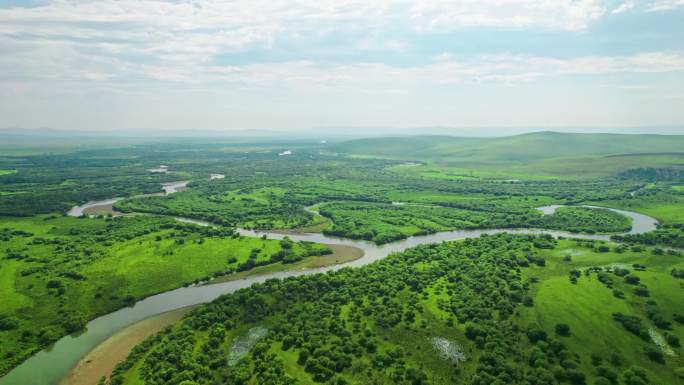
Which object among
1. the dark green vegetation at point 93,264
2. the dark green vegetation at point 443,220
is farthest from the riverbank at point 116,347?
the dark green vegetation at point 443,220

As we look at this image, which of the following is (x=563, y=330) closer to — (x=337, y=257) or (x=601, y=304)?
(x=601, y=304)

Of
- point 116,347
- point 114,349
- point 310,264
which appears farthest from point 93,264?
point 310,264

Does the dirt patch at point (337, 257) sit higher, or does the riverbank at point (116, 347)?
the dirt patch at point (337, 257)

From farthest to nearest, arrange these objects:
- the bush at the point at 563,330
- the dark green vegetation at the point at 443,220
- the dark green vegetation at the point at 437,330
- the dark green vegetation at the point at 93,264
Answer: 1. the dark green vegetation at the point at 443,220
2. the dark green vegetation at the point at 93,264
3. the bush at the point at 563,330
4. the dark green vegetation at the point at 437,330

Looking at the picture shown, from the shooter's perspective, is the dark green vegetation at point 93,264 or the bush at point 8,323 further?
the dark green vegetation at point 93,264

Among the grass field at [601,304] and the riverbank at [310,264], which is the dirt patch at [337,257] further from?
the grass field at [601,304]

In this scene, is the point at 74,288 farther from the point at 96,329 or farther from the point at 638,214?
the point at 638,214

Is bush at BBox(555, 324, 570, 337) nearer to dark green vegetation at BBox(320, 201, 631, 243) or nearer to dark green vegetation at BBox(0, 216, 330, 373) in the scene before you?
dark green vegetation at BBox(0, 216, 330, 373)
